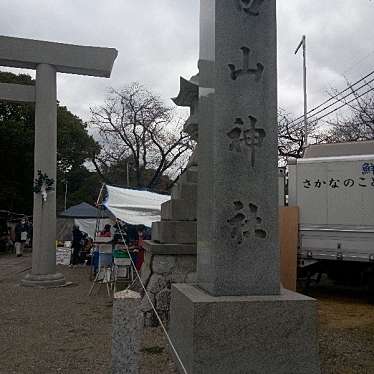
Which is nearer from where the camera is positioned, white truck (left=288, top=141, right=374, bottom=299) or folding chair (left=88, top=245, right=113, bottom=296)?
white truck (left=288, top=141, right=374, bottom=299)

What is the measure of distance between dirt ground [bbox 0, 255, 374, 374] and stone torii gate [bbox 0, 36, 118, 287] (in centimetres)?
117

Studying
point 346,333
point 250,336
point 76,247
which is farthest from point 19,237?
point 250,336

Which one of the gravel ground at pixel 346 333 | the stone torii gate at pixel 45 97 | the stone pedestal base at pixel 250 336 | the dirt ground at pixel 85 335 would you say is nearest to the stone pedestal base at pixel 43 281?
the stone torii gate at pixel 45 97

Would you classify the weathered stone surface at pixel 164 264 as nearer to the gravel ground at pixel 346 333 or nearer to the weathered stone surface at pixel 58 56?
the gravel ground at pixel 346 333

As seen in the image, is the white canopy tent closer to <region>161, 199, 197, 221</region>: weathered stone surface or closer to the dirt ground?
the dirt ground

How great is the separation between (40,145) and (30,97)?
4.74ft

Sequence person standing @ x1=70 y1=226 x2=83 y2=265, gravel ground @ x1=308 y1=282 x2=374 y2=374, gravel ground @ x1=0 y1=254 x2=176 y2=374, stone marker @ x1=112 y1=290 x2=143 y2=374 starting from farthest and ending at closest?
person standing @ x1=70 y1=226 x2=83 y2=265 → gravel ground @ x1=308 y1=282 x2=374 y2=374 → gravel ground @ x1=0 y1=254 x2=176 y2=374 → stone marker @ x1=112 y1=290 x2=143 y2=374

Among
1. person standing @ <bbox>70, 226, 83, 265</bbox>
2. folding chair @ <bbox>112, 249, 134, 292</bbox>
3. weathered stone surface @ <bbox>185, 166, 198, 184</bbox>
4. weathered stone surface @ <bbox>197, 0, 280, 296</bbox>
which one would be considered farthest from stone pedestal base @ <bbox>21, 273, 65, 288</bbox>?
weathered stone surface @ <bbox>197, 0, 280, 296</bbox>

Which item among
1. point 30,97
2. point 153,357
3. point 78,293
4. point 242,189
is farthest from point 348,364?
point 30,97

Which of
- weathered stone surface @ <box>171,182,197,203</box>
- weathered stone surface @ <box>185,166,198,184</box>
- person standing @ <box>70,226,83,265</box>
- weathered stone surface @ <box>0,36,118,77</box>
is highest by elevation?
weathered stone surface @ <box>0,36,118,77</box>

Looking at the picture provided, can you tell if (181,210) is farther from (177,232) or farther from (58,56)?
(58,56)

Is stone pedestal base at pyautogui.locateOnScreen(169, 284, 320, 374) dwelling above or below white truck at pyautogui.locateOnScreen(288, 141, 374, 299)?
below

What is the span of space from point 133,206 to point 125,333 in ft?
29.8

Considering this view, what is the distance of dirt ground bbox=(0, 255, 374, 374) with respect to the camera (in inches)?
210
